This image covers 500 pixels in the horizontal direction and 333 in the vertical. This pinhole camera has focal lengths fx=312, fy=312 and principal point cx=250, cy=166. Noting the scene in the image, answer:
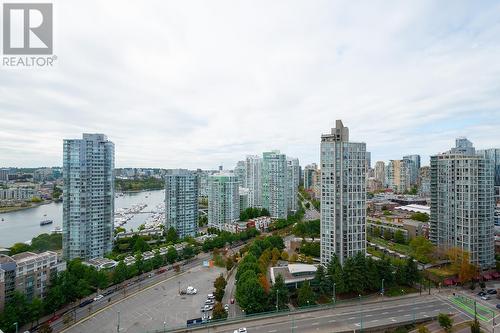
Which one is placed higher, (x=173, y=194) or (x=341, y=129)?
(x=341, y=129)

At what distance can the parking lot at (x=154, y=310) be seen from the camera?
49.3 feet

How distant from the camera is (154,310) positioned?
16.8 meters

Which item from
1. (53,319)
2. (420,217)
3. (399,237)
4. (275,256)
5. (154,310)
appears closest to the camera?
(53,319)

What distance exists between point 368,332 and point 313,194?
183 feet

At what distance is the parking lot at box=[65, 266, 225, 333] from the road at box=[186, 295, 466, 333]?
2.65m

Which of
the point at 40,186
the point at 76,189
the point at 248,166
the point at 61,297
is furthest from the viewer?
the point at 40,186

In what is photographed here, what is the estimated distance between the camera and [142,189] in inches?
4107

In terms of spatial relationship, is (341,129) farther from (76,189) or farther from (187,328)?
(76,189)

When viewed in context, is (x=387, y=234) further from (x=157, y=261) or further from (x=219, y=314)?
(x=219, y=314)

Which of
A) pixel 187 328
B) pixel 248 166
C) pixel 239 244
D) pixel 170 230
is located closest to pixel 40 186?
pixel 248 166

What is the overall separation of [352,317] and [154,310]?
10238mm

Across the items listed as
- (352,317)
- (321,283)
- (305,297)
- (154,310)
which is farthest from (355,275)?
(154,310)

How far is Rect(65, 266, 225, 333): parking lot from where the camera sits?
49.3ft

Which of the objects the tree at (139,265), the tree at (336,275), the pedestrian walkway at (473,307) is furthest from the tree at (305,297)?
the tree at (139,265)
